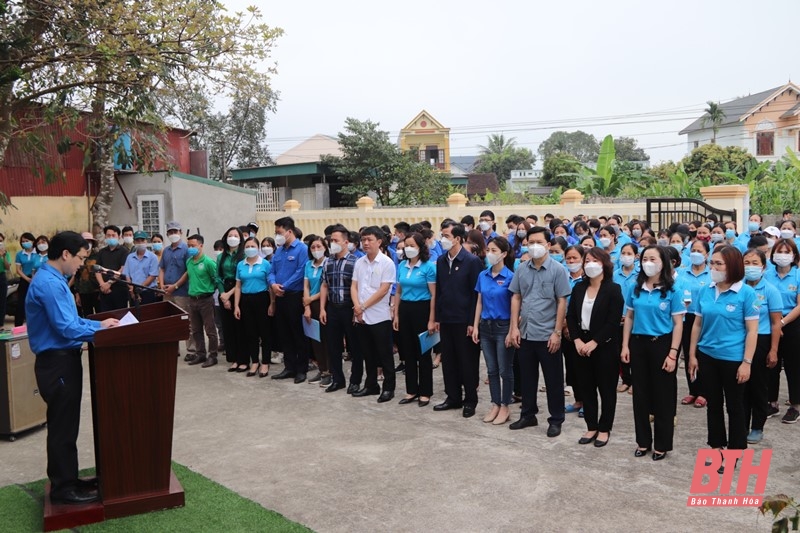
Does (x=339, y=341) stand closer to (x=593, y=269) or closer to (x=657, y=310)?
(x=593, y=269)

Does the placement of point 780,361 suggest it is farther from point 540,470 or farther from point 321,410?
point 321,410

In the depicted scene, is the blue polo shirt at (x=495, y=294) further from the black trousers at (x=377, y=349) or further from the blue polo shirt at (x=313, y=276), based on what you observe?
the blue polo shirt at (x=313, y=276)

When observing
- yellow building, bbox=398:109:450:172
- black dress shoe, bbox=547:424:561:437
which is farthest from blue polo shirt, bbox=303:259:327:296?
yellow building, bbox=398:109:450:172

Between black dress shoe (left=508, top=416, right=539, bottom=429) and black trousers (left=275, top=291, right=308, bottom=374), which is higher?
black trousers (left=275, top=291, right=308, bottom=374)

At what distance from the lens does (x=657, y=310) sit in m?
5.65

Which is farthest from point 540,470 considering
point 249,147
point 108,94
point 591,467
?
point 249,147

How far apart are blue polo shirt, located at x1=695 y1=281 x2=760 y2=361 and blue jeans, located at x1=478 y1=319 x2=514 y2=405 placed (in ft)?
6.20

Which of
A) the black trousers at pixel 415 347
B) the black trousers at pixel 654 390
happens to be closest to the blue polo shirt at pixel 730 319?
the black trousers at pixel 654 390

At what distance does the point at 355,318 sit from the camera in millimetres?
7961

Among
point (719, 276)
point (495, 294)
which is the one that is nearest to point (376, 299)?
point (495, 294)

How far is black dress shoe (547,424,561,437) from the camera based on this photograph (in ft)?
20.9

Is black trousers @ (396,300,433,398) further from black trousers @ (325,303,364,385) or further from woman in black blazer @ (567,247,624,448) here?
woman in black blazer @ (567,247,624,448)

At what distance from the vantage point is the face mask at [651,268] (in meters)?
5.67

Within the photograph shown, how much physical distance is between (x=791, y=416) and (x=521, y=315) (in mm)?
2667
